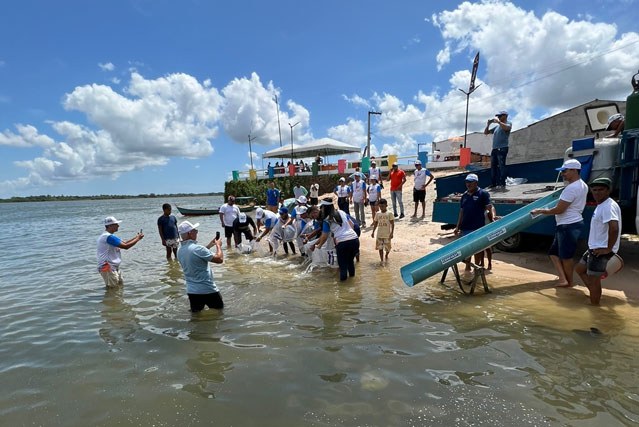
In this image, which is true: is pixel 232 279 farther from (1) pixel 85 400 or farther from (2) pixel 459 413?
(2) pixel 459 413

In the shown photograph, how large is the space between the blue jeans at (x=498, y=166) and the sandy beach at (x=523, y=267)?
6.57 ft

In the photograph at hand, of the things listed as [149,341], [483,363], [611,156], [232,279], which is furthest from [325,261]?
[611,156]

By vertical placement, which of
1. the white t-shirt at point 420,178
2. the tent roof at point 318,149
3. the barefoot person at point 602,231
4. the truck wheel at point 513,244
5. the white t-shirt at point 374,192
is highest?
the tent roof at point 318,149

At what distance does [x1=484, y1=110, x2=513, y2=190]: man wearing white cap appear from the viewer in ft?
28.0

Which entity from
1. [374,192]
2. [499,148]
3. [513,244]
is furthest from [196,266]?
[374,192]

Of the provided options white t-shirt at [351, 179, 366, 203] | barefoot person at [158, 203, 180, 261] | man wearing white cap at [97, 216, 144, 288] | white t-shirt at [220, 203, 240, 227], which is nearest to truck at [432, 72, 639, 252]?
white t-shirt at [351, 179, 366, 203]

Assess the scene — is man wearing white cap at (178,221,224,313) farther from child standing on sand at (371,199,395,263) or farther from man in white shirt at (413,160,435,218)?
man in white shirt at (413,160,435,218)

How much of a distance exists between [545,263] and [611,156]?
236cm

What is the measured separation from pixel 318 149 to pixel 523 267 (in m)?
25.0

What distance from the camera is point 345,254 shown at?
6.84 m

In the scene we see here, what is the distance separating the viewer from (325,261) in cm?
768

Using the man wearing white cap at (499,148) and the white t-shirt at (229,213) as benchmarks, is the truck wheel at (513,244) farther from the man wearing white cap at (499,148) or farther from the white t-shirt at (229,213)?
the white t-shirt at (229,213)

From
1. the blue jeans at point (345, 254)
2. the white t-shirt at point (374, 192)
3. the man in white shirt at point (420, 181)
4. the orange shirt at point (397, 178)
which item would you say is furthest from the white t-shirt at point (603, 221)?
the orange shirt at point (397, 178)

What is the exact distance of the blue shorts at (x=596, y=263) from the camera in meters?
4.66
